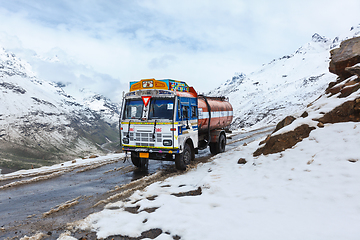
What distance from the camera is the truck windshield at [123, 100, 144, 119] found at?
10.6 m

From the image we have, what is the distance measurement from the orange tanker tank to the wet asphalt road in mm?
3394

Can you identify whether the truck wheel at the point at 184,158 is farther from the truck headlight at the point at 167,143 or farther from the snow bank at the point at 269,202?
the snow bank at the point at 269,202

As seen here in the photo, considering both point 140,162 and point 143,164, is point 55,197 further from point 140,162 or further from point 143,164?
point 143,164

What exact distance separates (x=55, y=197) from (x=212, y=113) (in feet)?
32.3

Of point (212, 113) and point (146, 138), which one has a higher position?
point (212, 113)

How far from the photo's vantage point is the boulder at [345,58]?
12.2 metres

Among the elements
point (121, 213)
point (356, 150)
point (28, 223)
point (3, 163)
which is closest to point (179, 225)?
point (121, 213)

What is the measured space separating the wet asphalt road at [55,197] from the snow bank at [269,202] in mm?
1028

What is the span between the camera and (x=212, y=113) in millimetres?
14695

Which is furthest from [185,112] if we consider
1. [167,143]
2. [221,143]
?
[221,143]

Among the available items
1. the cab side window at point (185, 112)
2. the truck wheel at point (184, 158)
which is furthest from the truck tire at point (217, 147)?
the cab side window at point (185, 112)

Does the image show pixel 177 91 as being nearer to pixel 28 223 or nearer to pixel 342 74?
pixel 28 223

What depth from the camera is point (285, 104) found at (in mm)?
70750

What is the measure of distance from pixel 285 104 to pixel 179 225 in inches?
2900
